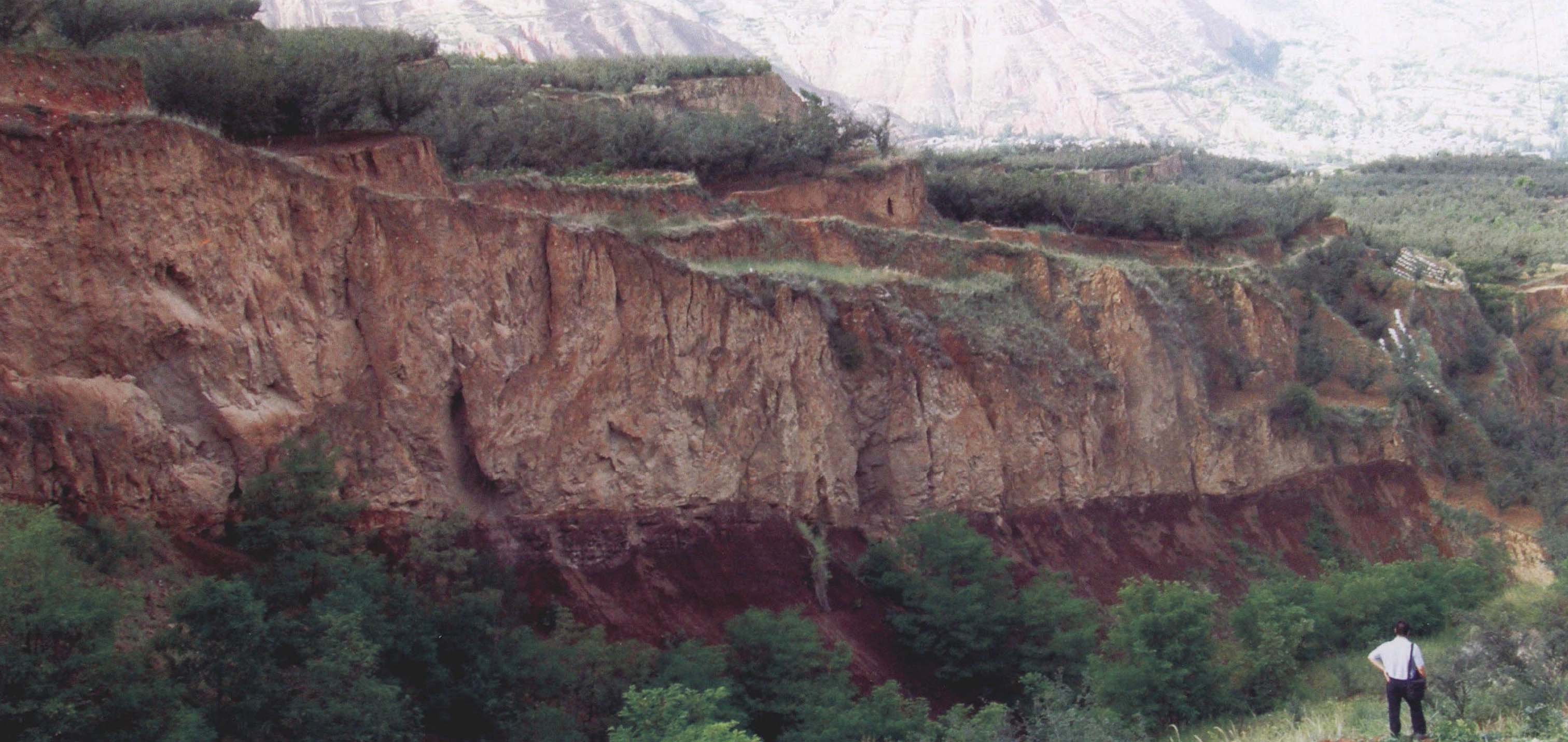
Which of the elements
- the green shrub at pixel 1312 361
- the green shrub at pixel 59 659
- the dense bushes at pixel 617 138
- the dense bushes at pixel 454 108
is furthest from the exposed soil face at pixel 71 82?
the green shrub at pixel 1312 361

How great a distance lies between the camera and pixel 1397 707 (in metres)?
16.7

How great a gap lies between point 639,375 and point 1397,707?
487 inches

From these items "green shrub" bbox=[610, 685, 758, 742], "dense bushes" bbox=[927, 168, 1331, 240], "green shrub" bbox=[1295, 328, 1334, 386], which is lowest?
"green shrub" bbox=[610, 685, 758, 742]

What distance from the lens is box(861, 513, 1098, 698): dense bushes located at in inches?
1024

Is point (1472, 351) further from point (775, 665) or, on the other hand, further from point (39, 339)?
point (39, 339)

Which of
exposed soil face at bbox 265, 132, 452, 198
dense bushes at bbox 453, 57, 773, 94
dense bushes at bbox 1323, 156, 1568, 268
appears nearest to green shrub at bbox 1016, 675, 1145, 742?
exposed soil face at bbox 265, 132, 452, 198

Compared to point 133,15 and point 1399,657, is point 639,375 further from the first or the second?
point 133,15

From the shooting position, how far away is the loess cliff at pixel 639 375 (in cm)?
1870

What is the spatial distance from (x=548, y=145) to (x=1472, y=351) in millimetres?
29023

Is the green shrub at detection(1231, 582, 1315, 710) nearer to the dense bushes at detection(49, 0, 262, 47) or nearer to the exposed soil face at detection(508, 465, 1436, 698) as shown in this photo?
the exposed soil face at detection(508, 465, 1436, 698)

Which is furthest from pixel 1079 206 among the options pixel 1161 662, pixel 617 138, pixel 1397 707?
pixel 1397 707

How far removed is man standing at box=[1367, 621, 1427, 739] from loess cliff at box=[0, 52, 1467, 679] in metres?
10.2

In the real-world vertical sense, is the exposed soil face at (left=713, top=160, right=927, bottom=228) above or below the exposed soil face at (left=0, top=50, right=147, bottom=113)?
above

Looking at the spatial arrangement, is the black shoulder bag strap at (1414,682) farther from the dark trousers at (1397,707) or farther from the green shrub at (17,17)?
the green shrub at (17,17)
